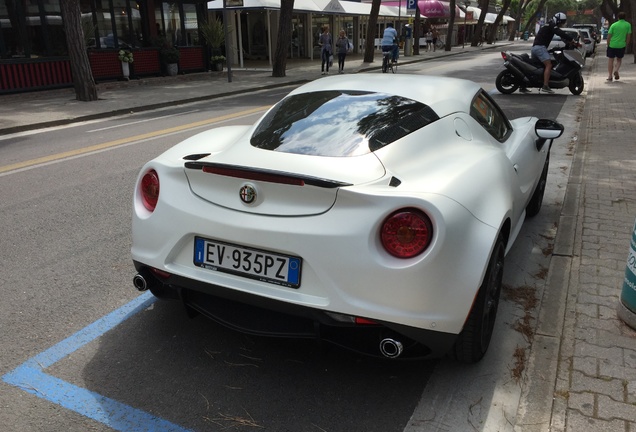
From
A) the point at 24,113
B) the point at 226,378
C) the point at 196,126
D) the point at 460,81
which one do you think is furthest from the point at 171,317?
the point at 24,113

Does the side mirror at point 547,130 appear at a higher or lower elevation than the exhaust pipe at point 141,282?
higher

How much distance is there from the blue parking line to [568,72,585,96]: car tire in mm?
14254

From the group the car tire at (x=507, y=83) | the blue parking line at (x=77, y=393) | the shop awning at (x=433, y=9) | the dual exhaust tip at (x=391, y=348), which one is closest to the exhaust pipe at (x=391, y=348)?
the dual exhaust tip at (x=391, y=348)

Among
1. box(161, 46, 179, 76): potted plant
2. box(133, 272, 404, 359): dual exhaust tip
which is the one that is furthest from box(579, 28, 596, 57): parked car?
box(133, 272, 404, 359): dual exhaust tip

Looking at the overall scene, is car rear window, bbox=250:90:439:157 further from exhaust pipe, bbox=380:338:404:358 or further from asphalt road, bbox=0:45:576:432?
asphalt road, bbox=0:45:576:432

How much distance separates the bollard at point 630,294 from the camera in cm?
316

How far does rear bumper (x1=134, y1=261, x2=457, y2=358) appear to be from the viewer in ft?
8.21

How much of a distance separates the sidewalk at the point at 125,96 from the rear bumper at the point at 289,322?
34.5ft

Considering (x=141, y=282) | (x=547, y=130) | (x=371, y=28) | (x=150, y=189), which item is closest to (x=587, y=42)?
(x=371, y=28)

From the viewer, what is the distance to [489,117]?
162 inches

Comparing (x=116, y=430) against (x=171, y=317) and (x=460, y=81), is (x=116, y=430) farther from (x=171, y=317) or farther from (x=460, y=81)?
(x=460, y=81)

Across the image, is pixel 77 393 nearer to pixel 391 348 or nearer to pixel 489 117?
Result: pixel 391 348

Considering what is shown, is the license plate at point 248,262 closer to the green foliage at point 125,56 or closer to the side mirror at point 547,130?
the side mirror at point 547,130

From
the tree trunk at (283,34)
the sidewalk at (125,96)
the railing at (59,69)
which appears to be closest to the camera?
the sidewalk at (125,96)
